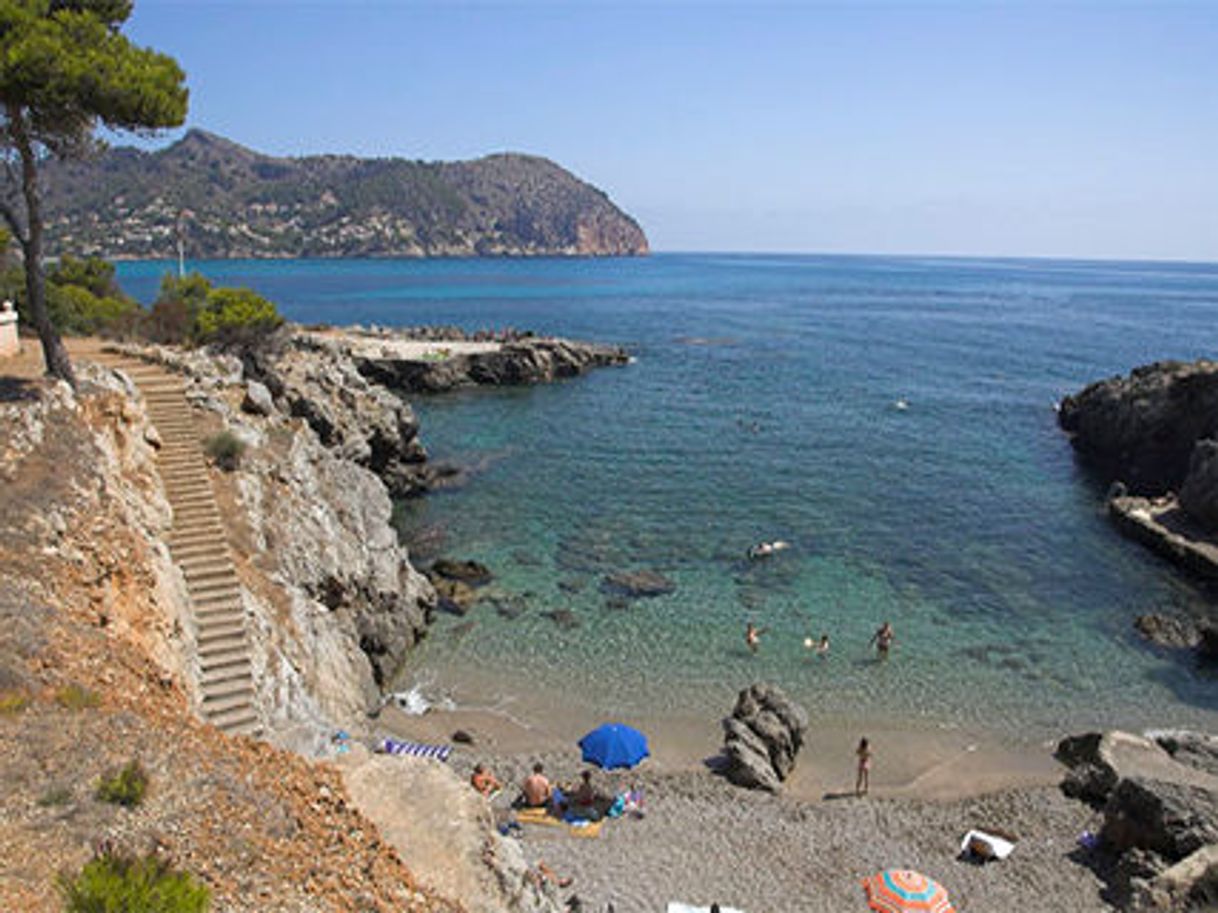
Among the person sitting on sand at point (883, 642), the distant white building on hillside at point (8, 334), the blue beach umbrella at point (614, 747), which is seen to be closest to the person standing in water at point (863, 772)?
the blue beach umbrella at point (614, 747)

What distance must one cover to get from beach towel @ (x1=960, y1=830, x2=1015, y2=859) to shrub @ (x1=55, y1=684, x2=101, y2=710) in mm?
16919

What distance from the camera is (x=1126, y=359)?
91.2 meters

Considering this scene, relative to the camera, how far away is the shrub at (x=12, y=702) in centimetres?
1088

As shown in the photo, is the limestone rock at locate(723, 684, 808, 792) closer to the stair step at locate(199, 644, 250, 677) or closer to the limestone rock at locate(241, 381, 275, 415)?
the stair step at locate(199, 644, 250, 677)

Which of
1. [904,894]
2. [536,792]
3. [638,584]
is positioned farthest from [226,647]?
[638,584]

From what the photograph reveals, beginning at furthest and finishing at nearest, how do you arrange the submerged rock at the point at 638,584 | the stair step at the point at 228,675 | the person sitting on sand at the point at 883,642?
1. the submerged rock at the point at 638,584
2. the person sitting on sand at the point at 883,642
3. the stair step at the point at 228,675

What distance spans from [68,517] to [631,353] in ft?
254

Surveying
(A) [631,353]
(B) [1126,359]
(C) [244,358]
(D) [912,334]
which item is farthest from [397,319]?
(B) [1126,359]

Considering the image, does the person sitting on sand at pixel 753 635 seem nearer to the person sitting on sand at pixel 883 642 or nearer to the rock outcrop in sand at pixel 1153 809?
the person sitting on sand at pixel 883 642

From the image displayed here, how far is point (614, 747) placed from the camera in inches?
795

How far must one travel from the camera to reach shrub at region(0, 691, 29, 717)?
35.7 ft

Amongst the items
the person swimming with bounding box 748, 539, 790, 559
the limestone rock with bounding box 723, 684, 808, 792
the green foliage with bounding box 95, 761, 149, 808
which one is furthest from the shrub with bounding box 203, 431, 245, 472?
the person swimming with bounding box 748, 539, 790, 559

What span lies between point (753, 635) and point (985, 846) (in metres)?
10.2

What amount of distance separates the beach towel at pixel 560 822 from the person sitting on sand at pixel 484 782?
873mm
